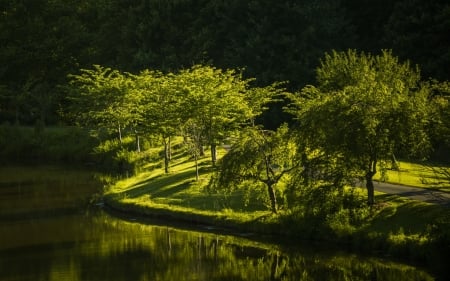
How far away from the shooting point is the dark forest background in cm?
7025

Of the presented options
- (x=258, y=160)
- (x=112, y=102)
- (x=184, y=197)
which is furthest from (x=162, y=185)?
(x=112, y=102)

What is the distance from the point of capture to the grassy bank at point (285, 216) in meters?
34.4

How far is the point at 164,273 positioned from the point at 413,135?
14386mm

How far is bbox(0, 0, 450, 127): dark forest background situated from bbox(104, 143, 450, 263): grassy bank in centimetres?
2536

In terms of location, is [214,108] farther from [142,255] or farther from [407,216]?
[407,216]

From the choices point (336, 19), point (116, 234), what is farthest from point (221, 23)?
point (116, 234)

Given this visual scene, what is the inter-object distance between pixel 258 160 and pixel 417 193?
348 inches

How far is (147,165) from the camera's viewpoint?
6456 centimetres

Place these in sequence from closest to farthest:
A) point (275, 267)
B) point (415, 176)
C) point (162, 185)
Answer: point (275, 267) → point (415, 176) → point (162, 185)

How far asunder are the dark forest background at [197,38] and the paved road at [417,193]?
78.9 feet

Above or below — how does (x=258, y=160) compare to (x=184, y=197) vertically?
above

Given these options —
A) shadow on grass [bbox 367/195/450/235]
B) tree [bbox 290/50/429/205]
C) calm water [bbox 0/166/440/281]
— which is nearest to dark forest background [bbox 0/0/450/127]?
tree [bbox 290/50/429/205]

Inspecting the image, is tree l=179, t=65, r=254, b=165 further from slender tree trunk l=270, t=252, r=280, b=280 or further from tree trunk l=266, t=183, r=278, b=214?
slender tree trunk l=270, t=252, r=280, b=280

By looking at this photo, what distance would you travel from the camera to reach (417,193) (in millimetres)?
41562
